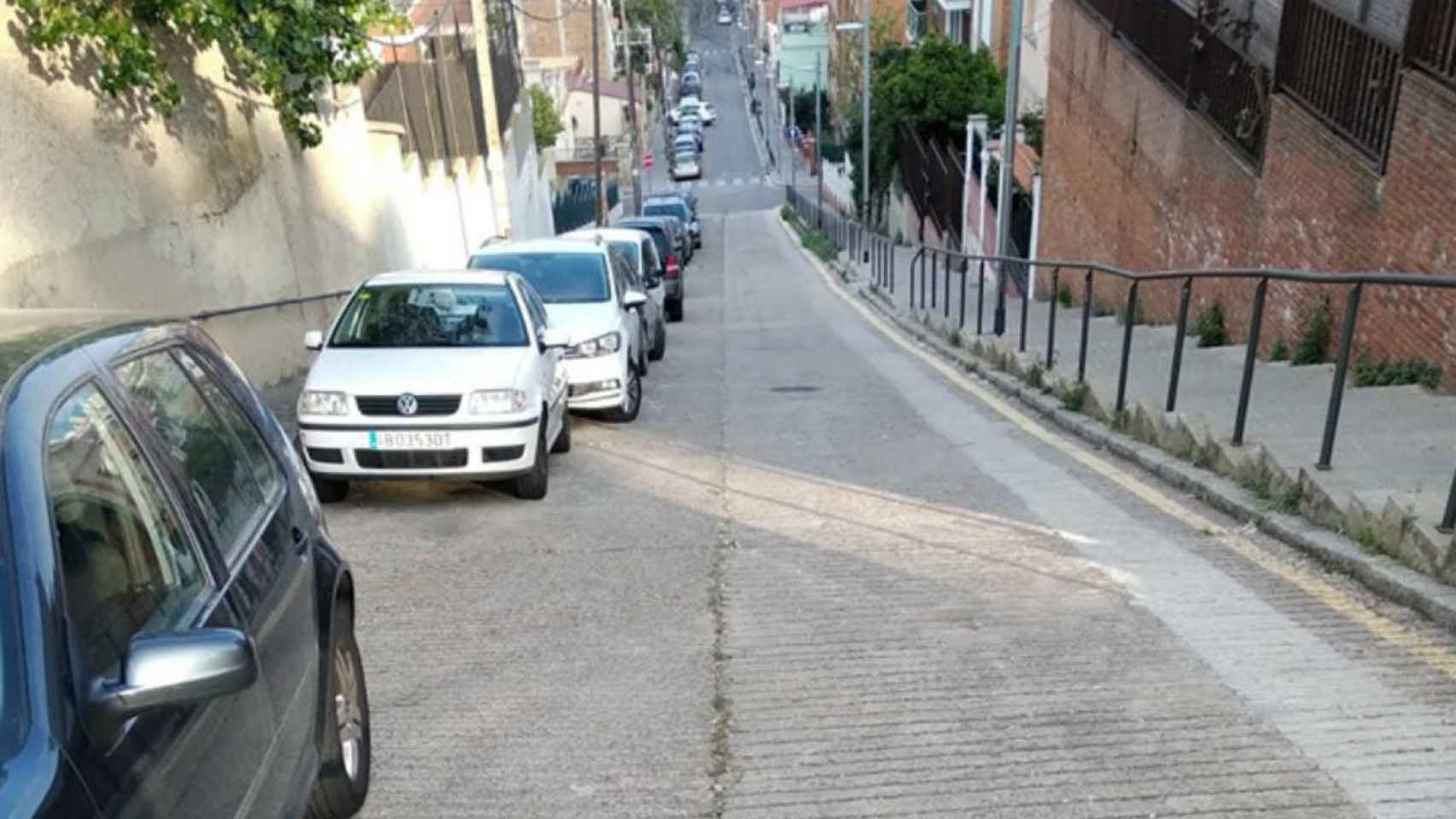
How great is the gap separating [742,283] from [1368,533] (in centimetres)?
2544

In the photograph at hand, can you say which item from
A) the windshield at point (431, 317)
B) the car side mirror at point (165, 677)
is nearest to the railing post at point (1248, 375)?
the windshield at point (431, 317)

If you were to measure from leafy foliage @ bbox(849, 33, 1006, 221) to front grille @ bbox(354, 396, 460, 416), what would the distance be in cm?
2847

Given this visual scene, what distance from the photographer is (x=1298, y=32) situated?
1071cm

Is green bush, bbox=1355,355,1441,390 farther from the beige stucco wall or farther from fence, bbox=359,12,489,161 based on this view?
fence, bbox=359,12,489,161

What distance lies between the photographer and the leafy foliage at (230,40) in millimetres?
7180

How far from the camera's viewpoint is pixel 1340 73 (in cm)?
971

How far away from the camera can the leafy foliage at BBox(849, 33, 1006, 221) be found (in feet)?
110

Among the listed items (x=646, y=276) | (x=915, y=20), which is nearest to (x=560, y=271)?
(x=646, y=276)

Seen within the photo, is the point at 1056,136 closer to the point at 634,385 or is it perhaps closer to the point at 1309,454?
the point at 634,385

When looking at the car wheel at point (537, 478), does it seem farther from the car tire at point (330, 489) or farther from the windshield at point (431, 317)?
the car tire at point (330, 489)

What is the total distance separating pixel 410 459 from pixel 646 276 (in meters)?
8.90

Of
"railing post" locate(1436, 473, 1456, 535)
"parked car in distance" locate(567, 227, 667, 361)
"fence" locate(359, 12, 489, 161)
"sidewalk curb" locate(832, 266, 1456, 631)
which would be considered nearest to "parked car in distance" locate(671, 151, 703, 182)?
"fence" locate(359, 12, 489, 161)

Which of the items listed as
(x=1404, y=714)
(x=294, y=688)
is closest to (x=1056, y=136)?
(x=1404, y=714)

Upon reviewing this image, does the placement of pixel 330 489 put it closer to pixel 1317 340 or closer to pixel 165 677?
pixel 165 677
